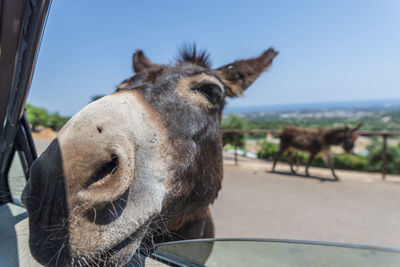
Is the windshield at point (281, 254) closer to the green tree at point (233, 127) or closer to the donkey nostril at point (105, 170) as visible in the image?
the donkey nostril at point (105, 170)

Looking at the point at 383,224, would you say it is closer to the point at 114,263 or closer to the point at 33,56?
the point at 114,263

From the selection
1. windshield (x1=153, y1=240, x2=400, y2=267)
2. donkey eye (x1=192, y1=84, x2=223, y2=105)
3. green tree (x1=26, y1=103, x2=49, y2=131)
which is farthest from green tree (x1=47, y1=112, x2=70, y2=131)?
windshield (x1=153, y1=240, x2=400, y2=267)

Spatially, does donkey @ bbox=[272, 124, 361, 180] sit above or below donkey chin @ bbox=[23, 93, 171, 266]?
below

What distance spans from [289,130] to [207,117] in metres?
7.12

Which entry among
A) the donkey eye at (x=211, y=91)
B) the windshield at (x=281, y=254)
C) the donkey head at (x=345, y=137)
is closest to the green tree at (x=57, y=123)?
the donkey eye at (x=211, y=91)

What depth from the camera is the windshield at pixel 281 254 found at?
893 mm

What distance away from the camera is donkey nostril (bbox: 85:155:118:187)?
684 millimetres

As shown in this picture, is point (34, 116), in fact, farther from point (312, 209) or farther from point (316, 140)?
point (316, 140)

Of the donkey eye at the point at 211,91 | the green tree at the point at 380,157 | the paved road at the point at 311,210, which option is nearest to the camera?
the donkey eye at the point at 211,91

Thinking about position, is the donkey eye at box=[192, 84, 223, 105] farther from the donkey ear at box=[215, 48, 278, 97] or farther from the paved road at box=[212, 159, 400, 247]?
the paved road at box=[212, 159, 400, 247]

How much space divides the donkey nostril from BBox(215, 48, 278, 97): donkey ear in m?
1.19

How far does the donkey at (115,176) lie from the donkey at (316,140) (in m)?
6.82

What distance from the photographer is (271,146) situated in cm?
1067

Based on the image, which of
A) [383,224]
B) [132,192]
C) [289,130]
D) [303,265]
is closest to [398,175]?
[289,130]
